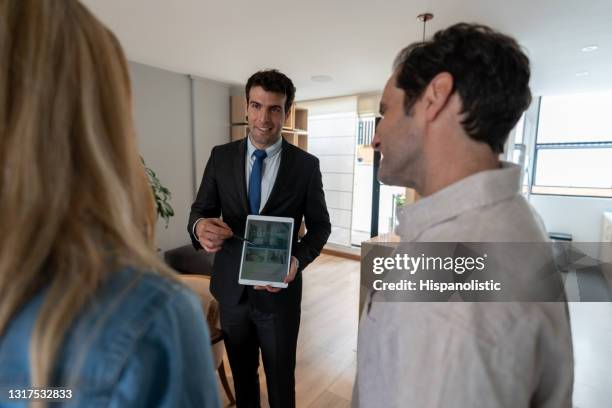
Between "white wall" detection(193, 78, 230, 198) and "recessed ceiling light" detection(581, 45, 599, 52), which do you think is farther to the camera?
"white wall" detection(193, 78, 230, 198)

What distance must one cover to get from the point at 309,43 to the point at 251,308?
2231mm

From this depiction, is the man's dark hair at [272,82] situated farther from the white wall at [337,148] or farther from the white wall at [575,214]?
the white wall at [575,214]

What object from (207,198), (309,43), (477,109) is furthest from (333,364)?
(309,43)

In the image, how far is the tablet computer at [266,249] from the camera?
1.22 m

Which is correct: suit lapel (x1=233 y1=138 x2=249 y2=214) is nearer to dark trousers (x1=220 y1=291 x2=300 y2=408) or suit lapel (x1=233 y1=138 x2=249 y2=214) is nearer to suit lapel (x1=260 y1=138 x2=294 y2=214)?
suit lapel (x1=260 y1=138 x2=294 y2=214)

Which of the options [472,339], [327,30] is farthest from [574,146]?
[472,339]

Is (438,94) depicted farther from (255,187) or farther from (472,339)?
(255,187)

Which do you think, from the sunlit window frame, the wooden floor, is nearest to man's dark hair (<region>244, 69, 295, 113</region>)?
the wooden floor

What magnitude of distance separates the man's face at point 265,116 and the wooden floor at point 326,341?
1.24 m

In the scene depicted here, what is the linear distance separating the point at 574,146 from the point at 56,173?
247 inches

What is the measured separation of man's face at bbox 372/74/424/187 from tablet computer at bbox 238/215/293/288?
58 cm

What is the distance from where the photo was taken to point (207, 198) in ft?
4.83

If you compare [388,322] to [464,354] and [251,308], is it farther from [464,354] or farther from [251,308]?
[251,308]

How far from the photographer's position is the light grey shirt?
45cm
